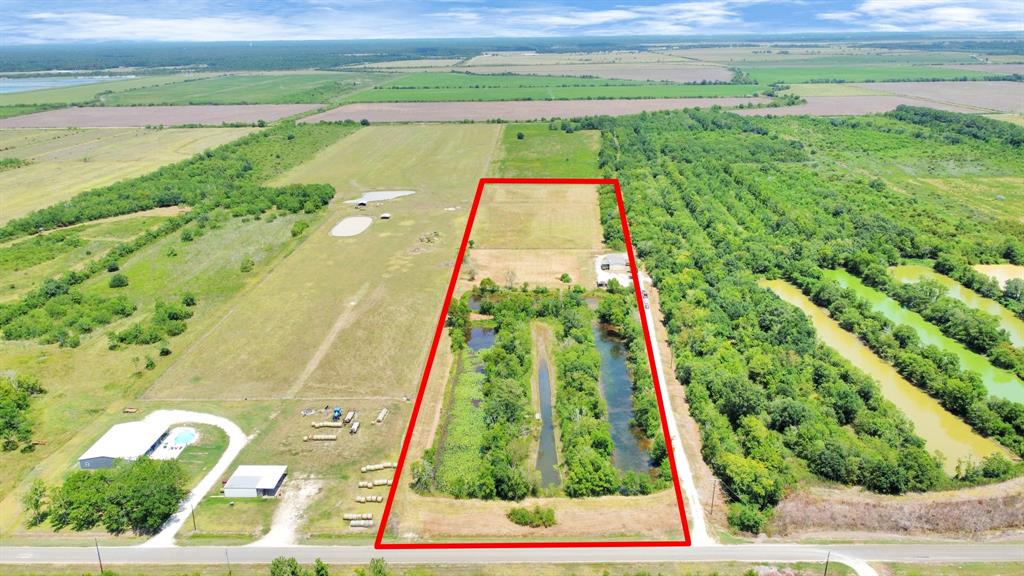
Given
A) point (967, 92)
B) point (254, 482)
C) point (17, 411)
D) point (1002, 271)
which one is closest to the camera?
point (254, 482)

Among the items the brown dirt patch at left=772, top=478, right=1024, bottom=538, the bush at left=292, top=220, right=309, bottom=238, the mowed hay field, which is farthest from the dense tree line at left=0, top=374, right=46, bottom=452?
the mowed hay field

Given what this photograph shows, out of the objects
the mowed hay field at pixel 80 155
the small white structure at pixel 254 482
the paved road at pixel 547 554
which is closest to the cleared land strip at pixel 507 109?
the mowed hay field at pixel 80 155

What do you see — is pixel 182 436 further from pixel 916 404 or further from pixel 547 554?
pixel 916 404

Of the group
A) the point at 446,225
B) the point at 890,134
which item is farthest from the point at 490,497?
the point at 890,134

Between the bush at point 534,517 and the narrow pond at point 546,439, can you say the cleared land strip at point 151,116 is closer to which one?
the narrow pond at point 546,439

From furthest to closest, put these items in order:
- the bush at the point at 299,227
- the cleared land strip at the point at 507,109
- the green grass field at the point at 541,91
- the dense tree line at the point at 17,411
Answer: the green grass field at the point at 541,91
the cleared land strip at the point at 507,109
the bush at the point at 299,227
the dense tree line at the point at 17,411

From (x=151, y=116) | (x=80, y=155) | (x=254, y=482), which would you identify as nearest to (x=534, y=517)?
(x=254, y=482)

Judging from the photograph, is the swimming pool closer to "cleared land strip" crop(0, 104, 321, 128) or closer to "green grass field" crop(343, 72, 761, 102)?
"cleared land strip" crop(0, 104, 321, 128)

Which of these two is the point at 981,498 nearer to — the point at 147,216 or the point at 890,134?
the point at 147,216
